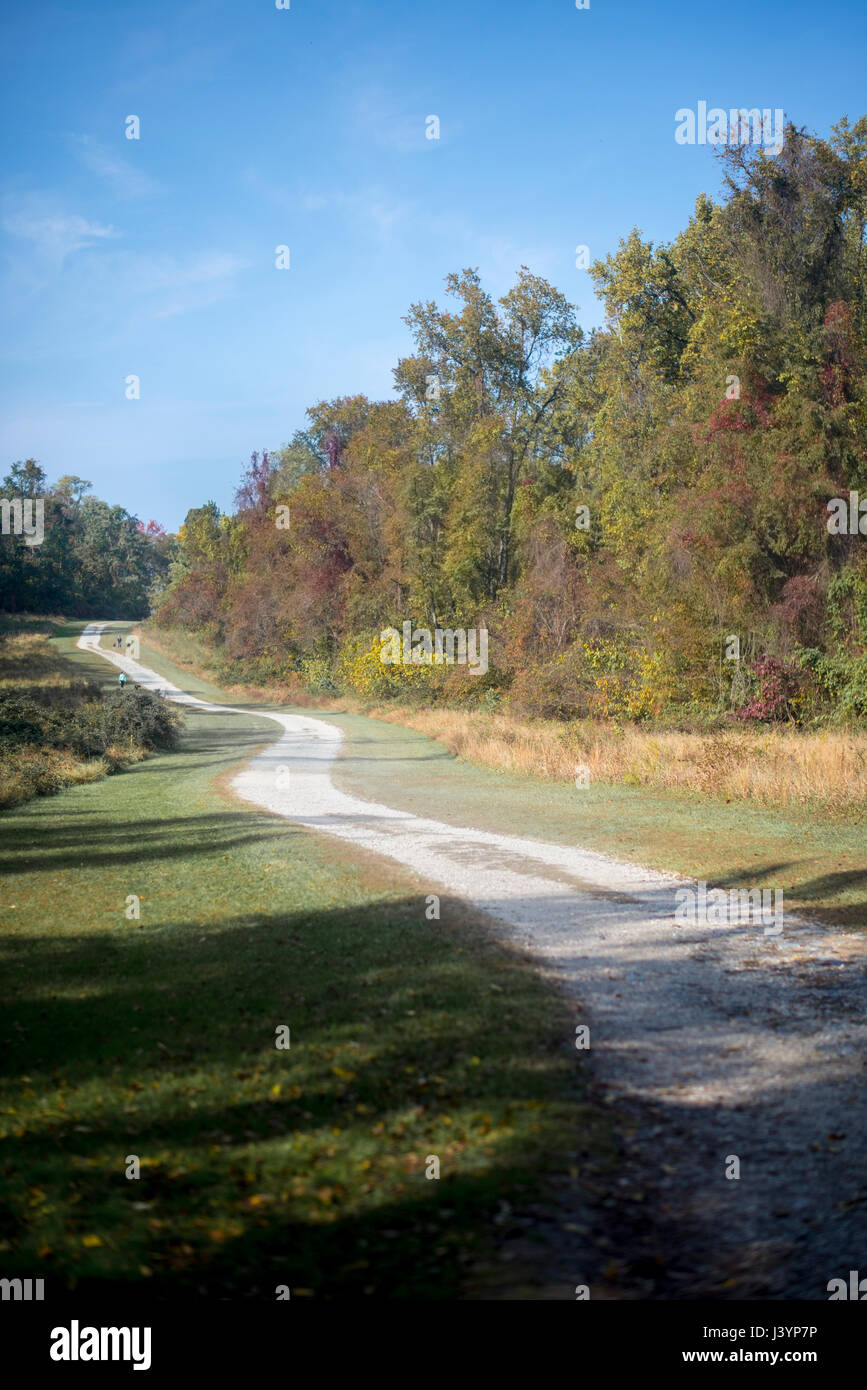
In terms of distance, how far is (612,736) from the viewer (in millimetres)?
25531

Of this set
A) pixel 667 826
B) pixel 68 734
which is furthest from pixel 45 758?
pixel 667 826

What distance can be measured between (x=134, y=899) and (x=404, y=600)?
132 ft

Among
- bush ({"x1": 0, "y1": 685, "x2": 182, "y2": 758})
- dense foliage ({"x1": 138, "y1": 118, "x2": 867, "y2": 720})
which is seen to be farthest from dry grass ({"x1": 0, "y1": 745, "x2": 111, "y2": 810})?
dense foliage ({"x1": 138, "y1": 118, "x2": 867, "y2": 720})

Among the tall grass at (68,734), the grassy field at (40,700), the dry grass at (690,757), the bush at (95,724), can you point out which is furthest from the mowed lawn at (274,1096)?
the bush at (95,724)

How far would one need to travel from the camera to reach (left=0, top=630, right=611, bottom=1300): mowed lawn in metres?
3.87

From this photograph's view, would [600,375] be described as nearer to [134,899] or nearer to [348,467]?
[348,467]

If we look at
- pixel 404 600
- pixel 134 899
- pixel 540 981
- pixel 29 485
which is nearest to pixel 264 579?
pixel 404 600

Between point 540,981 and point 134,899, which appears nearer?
point 540,981

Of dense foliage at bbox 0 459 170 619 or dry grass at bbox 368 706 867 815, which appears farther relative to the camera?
dense foliage at bbox 0 459 170 619

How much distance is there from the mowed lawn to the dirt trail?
34cm

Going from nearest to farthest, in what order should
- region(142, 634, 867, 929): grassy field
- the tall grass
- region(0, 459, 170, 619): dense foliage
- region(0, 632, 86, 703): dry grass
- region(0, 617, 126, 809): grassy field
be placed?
1. region(142, 634, 867, 929): grassy field
2. region(0, 617, 126, 809): grassy field
3. the tall grass
4. region(0, 632, 86, 703): dry grass
5. region(0, 459, 170, 619): dense foliage

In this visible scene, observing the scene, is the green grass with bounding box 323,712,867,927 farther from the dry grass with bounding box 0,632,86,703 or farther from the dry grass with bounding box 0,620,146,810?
the dry grass with bounding box 0,632,86,703

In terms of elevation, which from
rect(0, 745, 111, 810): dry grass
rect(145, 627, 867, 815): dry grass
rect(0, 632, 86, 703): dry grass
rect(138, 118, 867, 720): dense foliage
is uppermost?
rect(138, 118, 867, 720): dense foliage
